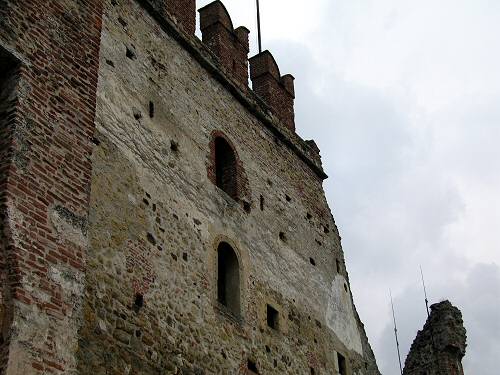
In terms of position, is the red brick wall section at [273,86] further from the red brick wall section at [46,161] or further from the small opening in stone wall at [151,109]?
the red brick wall section at [46,161]

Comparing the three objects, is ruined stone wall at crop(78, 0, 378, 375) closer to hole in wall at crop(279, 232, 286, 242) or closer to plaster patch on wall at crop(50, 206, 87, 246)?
hole in wall at crop(279, 232, 286, 242)

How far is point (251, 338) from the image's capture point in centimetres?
1034

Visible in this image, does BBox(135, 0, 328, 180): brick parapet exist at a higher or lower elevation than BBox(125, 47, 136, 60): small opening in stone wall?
higher

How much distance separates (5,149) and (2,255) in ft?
3.19

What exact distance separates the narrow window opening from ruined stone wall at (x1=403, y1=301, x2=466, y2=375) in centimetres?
472

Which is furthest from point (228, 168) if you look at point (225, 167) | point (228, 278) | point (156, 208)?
point (156, 208)

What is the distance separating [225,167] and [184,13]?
2425 mm

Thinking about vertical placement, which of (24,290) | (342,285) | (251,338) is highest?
(342,285)

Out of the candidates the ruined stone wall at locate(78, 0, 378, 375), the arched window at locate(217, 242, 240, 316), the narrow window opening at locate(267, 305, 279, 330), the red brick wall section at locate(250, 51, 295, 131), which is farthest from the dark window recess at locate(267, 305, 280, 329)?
the red brick wall section at locate(250, 51, 295, 131)

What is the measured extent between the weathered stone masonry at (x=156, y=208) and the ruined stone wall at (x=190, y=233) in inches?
1.0

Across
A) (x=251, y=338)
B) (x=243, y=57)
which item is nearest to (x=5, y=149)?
(x=251, y=338)

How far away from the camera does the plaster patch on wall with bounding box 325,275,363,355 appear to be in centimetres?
1274

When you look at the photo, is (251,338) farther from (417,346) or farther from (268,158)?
(417,346)

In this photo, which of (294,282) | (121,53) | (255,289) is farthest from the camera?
(294,282)
